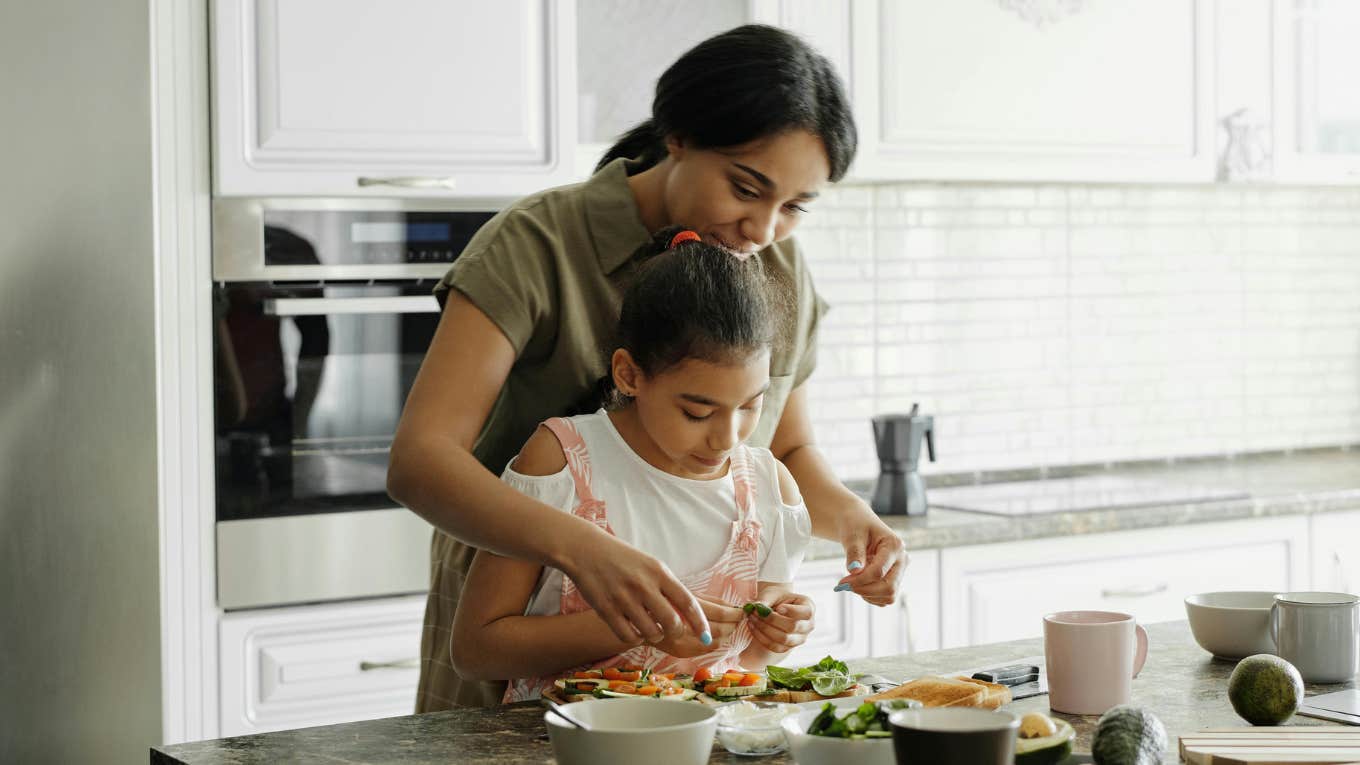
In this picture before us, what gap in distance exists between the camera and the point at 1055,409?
396 cm

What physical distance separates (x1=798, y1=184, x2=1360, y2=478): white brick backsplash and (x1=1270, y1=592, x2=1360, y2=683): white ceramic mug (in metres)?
2.07

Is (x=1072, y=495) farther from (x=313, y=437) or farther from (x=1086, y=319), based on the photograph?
(x=313, y=437)

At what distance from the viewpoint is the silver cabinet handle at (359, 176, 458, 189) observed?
2762mm

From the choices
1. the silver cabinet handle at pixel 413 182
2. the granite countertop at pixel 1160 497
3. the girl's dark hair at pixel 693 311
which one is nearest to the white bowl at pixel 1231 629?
the girl's dark hair at pixel 693 311

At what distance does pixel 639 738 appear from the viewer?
1097 mm

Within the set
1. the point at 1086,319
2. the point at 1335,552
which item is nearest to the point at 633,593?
the point at 1335,552

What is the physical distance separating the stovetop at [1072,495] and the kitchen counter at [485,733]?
5.36 ft

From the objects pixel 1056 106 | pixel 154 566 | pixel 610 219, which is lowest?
pixel 154 566

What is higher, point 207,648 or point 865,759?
point 865,759

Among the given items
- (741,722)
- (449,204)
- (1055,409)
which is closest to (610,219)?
(741,722)

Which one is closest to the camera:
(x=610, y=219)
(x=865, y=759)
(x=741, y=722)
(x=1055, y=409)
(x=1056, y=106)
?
(x=865, y=759)

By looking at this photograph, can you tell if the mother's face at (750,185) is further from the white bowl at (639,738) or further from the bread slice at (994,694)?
the white bowl at (639,738)

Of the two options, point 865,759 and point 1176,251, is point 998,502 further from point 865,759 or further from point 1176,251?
point 865,759

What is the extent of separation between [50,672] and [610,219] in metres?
1.45
